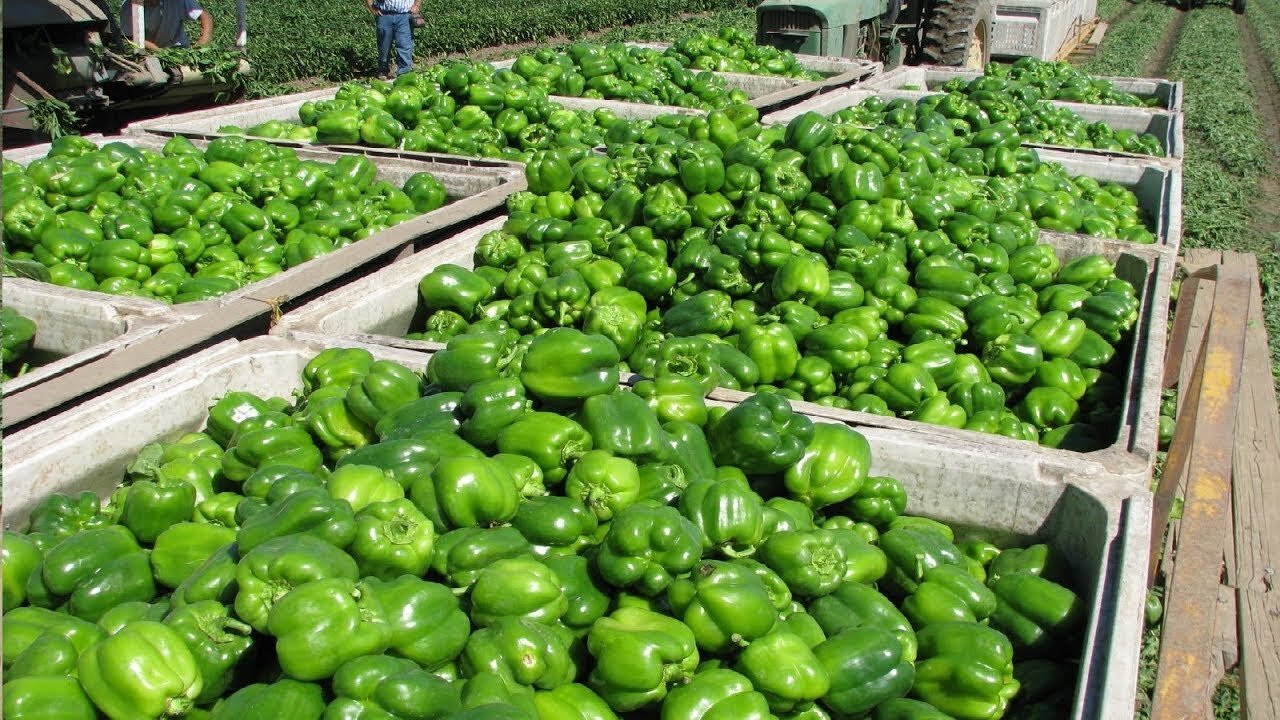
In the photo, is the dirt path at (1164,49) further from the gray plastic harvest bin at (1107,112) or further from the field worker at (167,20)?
the field worker at (167,20)

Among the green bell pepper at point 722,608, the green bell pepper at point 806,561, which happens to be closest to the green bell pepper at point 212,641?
the green bell pepper at point 722,608

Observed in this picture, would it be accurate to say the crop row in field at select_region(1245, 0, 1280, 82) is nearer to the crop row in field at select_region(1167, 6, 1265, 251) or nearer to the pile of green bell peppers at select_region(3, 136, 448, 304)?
the crop row in field at select_region(1167, 6, 1265, 251)

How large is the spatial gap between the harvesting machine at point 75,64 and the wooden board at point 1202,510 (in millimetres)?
12740

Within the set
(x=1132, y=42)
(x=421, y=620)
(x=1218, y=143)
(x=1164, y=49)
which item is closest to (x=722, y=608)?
(x=421, y=620)

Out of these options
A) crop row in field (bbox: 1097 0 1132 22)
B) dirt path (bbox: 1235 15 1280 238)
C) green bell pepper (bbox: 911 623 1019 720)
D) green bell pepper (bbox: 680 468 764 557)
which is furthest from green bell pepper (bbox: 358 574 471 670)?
crop row in field (bbox: 1097 0 1132 22)

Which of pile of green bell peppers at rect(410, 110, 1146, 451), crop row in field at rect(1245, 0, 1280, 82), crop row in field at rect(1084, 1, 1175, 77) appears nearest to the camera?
pile of green bell peppers at rect(410, 110, 1146, 451)

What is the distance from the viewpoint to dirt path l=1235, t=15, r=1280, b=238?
14525 millimetres

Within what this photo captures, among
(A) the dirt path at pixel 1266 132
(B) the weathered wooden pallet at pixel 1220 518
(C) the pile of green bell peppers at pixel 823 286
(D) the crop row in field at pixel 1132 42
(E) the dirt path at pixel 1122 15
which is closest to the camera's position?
(B) the weathered wooden pallet at pixel 1220 518

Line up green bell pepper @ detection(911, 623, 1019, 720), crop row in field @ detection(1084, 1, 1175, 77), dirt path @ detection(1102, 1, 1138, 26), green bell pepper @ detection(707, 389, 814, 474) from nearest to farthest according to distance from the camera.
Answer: green bell pepper @ detection(911, 623, 1019, 720), green bell pepper @ detection(707, 389, 814, 474), crop row in field @ detection(1084, 1, 1175, 77), dirt path @ detection(1102, 1, 1138, 26)

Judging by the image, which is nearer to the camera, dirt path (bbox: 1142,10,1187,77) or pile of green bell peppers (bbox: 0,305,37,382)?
pile of green bell peppers (bbox: 0,305,37,382)

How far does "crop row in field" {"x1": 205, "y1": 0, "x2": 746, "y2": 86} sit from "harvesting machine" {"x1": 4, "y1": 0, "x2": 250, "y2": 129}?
258 inches

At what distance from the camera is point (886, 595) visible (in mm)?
3916

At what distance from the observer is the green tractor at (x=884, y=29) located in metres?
15.2

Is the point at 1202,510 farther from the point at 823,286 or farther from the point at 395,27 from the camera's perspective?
the point at 395,27
